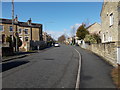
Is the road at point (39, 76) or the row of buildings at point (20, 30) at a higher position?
the row of buildings at point (20, 30)

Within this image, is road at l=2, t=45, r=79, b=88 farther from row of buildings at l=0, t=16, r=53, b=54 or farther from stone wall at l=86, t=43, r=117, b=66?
row of buildings at l=0, t=16, r=53, b=54

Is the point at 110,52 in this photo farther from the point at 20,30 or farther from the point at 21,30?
the point at 20,30

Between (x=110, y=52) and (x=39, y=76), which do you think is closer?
(x=39, y=76)

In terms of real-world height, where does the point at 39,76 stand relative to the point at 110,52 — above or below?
below

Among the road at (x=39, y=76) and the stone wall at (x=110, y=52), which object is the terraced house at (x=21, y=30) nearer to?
the stone wall at (x=110, y=52)

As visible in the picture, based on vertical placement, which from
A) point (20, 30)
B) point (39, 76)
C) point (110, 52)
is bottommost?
point (39, 76)

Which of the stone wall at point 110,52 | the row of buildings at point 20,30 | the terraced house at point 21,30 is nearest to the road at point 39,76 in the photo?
the stone wall at point 110,52

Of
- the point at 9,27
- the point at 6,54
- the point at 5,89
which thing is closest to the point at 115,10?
the point at 6,54

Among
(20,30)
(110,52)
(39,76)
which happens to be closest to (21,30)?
(20,30)

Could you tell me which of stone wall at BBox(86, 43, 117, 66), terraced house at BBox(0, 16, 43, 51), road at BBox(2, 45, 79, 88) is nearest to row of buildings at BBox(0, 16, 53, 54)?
terraced house at BBox(0, 16, 43, 51)

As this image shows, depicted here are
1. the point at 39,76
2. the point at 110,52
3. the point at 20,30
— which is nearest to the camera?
the point at 39,76

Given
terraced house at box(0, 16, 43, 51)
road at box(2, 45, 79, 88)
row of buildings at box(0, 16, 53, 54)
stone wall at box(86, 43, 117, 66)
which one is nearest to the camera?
road at box(2, 45, 79, 88)

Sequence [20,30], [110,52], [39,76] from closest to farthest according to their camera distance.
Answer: [39,76]
[110,52]
[20,30]

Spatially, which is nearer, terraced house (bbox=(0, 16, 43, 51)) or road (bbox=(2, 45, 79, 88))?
road (bbox=(2, 45, 79, 88))
